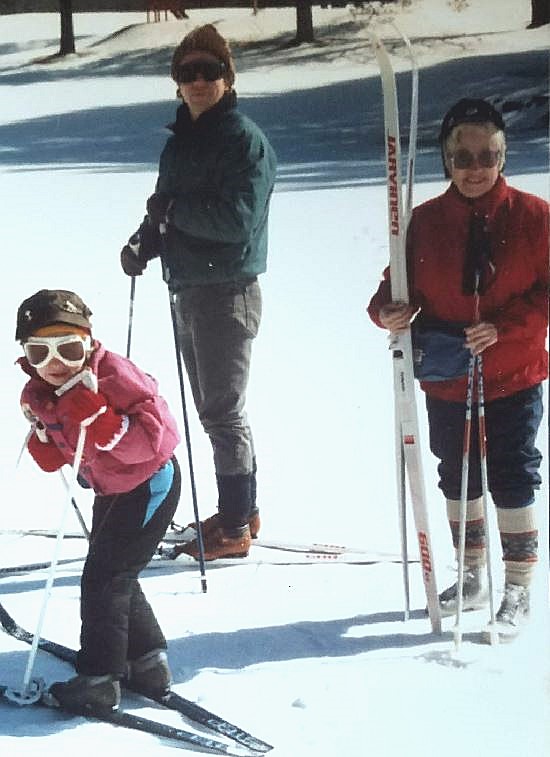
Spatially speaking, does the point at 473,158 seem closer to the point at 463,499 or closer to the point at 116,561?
the point at 463,499

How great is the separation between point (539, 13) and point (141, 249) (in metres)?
0.86

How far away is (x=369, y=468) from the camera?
1888mm

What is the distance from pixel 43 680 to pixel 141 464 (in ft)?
1.43

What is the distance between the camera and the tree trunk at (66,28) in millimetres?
1935

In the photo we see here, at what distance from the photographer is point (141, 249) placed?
1.84 meters

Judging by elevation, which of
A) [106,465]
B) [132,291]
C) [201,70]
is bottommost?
[106,465]

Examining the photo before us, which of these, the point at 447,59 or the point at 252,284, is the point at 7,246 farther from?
the point at 447,59

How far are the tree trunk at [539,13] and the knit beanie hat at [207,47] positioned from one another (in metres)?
0.57

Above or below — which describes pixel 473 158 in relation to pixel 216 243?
above

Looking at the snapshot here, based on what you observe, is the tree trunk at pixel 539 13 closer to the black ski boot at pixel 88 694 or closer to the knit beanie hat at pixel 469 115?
the knit beanie hat at pixel 469 115

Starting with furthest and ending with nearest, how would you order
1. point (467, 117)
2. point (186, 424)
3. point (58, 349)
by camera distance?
point (186, 424)
point (467, 117)
point (58, 349)

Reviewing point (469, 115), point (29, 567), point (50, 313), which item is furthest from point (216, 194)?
point (29, 567)

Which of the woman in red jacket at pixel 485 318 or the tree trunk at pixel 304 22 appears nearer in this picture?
the woman in red jacket at pixel 485 318

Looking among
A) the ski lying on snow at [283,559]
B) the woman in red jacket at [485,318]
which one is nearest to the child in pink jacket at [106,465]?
the ski lying on snow at [283,559]
